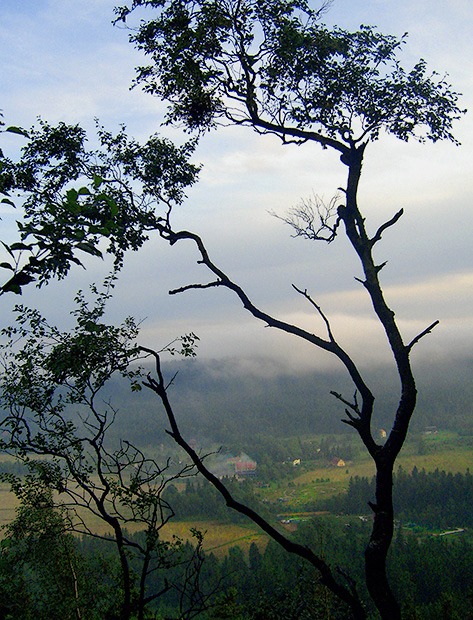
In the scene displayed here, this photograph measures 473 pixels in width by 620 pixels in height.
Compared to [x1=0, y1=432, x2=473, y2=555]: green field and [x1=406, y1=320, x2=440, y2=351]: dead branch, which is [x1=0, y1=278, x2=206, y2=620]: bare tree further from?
[x1=0, y1=432, x2=473, y2=555]: green field

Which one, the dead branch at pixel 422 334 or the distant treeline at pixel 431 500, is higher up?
the dead branch at pixel 422 334

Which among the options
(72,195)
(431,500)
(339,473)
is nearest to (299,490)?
(339,473)

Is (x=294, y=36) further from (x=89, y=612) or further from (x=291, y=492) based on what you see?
(x=291, y=492)

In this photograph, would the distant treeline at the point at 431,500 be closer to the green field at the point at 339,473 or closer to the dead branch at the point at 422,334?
the green field at the point at 339,473

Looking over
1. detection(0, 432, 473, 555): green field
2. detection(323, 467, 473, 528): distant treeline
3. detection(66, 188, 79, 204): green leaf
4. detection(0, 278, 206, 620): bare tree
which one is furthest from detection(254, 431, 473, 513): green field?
detection(66, 188, 79, 204): green leaf

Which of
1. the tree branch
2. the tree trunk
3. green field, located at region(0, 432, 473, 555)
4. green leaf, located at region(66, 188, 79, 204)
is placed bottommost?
green field, located at region(0, 432, 473, 555)

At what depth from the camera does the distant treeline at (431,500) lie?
10119 cm

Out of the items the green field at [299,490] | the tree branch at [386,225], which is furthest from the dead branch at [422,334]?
the green field at [299,490]

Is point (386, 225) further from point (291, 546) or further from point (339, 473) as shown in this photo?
point (339, 473)

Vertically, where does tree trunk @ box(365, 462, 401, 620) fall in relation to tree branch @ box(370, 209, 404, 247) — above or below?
below

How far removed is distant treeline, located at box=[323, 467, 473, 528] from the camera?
101188mm

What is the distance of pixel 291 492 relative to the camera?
529ft

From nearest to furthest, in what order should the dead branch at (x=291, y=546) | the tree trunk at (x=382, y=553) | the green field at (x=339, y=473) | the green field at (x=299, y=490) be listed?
the dead branch at (x=291, y=546) < the tree trunk at (x=382, y=553) < the green field at (x=299, y=490) < the green field at (x=339, y=473)

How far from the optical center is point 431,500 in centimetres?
10856
